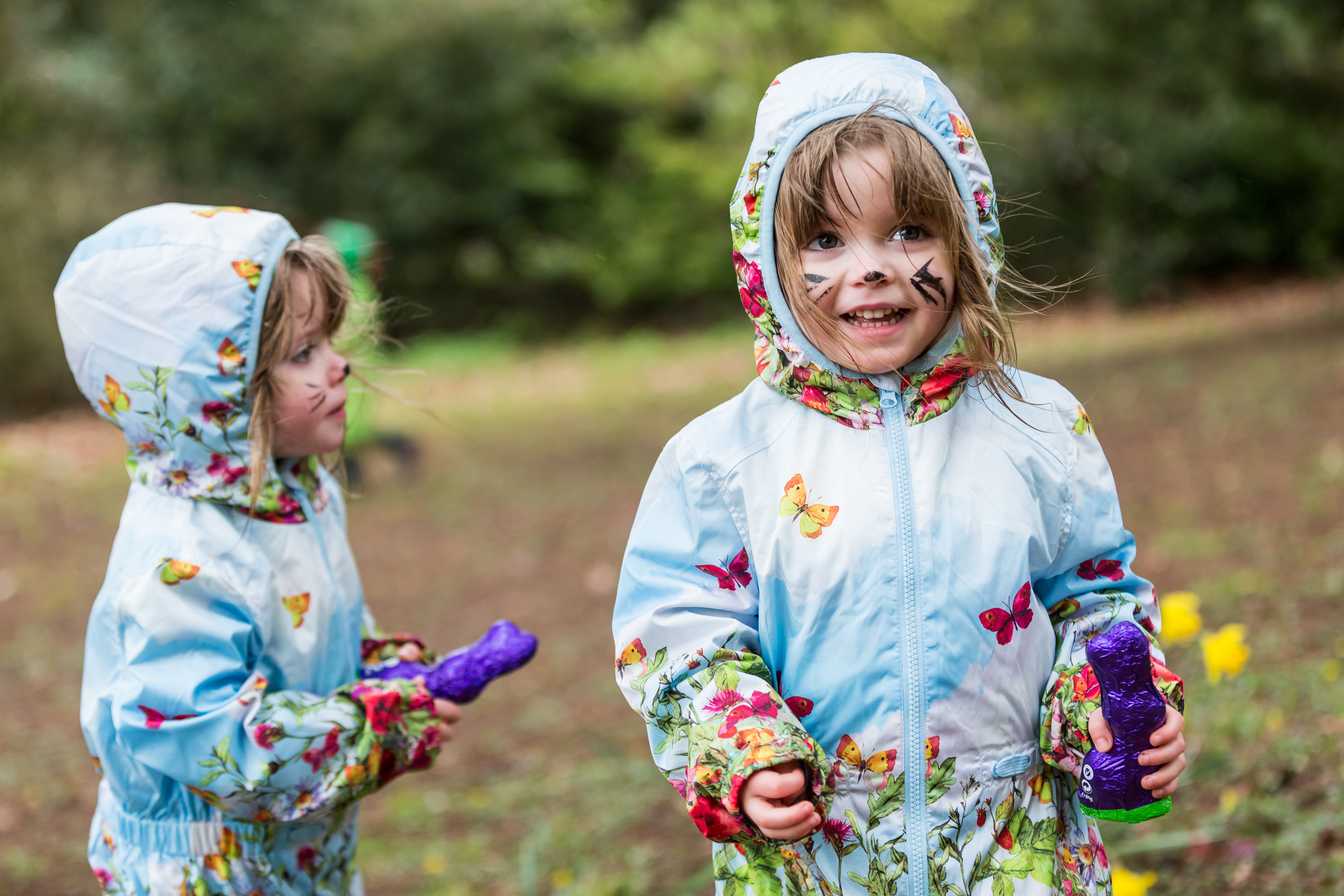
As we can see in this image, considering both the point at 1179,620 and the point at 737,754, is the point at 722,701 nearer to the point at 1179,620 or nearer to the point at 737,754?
the point at 737,754

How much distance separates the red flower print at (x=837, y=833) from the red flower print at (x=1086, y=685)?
375mm

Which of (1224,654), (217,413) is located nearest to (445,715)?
(217,413)

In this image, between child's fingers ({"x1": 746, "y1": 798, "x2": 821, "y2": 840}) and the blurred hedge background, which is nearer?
child's fingers ({"x1": 746, "y1": 798, "x2": 821, "y2": 840})

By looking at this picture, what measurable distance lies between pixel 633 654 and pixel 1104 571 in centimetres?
71

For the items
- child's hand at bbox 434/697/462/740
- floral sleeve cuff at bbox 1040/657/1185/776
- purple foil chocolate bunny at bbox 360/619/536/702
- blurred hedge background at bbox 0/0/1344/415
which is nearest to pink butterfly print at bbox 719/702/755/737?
floral sleeve cuff at bbox 1040/657/1185/776

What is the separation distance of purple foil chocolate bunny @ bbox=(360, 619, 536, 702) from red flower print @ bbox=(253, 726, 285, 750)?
287mm

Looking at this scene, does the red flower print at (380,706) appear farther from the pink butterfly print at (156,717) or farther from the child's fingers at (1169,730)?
the child's fingers at (1169,730)

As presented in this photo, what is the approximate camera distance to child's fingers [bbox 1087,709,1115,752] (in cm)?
171

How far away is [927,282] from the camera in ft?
6.06

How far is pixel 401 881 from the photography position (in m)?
3.86

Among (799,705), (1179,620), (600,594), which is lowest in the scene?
(600,594)

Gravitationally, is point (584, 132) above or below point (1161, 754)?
below

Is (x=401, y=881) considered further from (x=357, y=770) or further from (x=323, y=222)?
(x=323, y=222)

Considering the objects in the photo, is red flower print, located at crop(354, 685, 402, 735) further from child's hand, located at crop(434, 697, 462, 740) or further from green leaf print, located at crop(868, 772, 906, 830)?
green leaf print, located at crop(868, 772, 906, 830)
